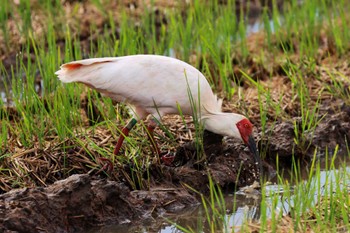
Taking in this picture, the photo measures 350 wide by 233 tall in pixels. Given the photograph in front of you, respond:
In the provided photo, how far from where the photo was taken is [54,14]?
9961mm

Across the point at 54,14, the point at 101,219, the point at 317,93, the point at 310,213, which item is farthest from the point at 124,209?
the point at 54,14

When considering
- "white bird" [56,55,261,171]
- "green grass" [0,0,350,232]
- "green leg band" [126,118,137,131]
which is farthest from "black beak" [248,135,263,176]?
"green leg band" [126,118,137,131]

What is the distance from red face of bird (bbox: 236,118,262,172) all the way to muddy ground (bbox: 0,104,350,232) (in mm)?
252

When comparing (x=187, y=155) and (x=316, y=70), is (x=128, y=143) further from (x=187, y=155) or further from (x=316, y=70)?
(x=316, y=70)

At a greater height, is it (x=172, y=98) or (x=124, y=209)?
(x=172, y=98)

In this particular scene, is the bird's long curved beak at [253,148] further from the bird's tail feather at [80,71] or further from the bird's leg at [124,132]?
the bird's tail feather at [80,71]

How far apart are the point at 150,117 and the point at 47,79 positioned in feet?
2.76

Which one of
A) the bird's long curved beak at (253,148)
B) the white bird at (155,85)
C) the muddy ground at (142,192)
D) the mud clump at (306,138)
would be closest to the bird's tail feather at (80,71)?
the white bird at (155,85)

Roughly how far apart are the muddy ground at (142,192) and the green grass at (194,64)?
13 centimetres

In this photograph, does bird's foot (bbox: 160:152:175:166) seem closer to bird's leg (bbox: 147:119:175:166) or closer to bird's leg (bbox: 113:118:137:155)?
bird's leg (bbox: 147:119:175:166)

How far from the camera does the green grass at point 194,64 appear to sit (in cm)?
660

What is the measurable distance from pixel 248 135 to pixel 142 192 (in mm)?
858

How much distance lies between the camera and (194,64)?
8.85 metres

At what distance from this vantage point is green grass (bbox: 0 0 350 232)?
6.60 metres
